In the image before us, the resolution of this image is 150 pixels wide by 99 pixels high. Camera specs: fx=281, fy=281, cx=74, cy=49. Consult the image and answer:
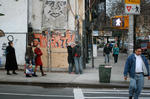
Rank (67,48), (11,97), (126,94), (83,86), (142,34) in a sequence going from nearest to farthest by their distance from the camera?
(11,97), (126,94), (83,86), (67,48), (142,34)

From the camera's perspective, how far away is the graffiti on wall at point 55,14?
55.1ft

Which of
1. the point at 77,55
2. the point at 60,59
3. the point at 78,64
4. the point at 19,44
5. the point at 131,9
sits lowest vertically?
the point at 78,64

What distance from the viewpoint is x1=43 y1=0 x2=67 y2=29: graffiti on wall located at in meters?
16.8

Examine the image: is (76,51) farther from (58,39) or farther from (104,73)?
(104,73)

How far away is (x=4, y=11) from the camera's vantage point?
55.7 feet

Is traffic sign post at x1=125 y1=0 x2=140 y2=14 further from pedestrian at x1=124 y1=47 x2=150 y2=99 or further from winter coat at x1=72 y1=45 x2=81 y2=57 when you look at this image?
pedestrian at x1=124 y1=47 x2=150 y2=99

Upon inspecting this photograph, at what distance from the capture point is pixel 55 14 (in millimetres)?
16859

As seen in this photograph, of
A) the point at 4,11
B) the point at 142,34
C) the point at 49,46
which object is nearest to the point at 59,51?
the point at 49,46

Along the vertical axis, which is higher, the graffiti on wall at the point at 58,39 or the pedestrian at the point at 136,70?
the graffiti on wall at the point at 58,39

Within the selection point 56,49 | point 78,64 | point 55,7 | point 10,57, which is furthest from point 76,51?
point 10,57

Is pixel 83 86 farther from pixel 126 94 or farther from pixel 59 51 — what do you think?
pixel 59 51

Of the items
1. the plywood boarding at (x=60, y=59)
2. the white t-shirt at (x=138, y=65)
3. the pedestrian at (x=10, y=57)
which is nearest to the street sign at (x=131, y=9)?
the white t-shirt at (x=138, y=65)

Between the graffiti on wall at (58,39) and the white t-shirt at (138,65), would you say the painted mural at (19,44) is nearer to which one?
the graffiti on wall at (58,39)

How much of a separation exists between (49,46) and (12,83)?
4588 mm
